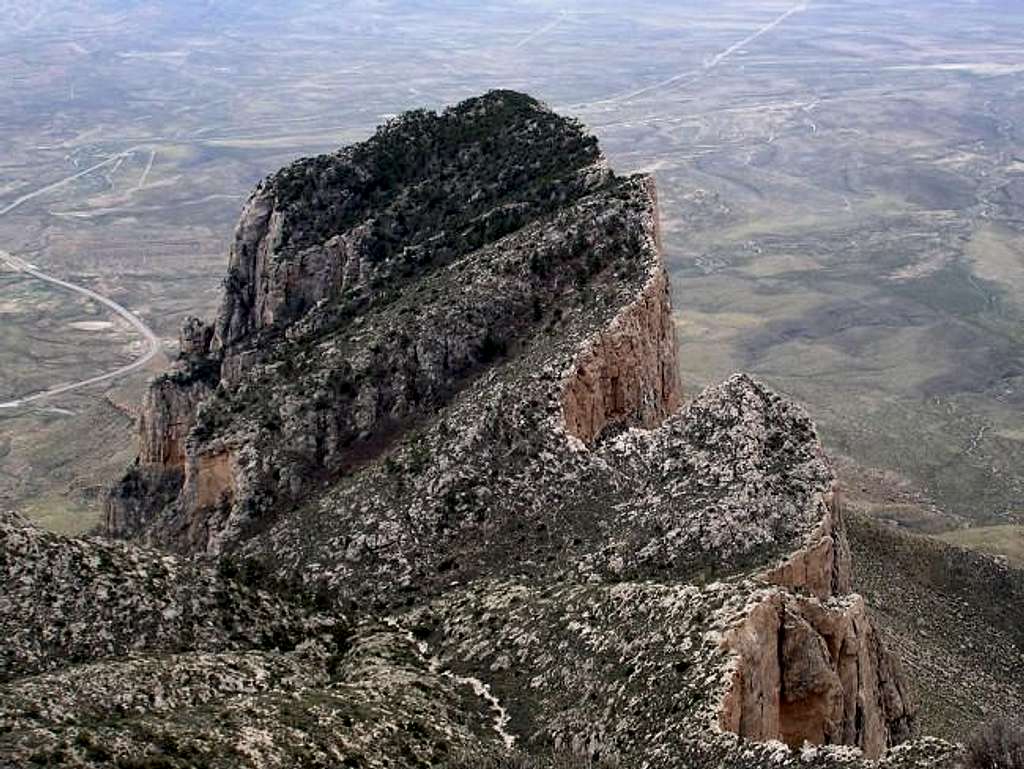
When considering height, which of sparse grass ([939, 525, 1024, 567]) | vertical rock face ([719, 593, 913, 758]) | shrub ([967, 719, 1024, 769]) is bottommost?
sparse grass ([939, 525, 1024, 567])

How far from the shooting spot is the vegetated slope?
44625mm

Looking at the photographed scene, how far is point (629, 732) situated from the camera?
26.0 meters

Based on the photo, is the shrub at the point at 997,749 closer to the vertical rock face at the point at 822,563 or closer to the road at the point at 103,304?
the vertical rock face at the point at 822,563

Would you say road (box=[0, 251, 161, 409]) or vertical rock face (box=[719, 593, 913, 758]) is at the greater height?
vertical rock face (box=[719, 593, 913, 758])

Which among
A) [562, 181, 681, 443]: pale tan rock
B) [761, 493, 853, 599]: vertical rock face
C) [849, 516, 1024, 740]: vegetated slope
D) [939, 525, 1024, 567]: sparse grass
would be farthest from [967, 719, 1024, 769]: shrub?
[939, 525, 1024, 567]: sparse grass

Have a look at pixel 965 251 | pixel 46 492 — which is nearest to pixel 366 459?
pixel 46 492

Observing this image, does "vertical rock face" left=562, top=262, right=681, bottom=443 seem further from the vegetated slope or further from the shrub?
the shrub

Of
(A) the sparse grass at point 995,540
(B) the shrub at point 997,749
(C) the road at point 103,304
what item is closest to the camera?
(B) the shrub at point 997,749

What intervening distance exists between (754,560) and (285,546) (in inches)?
614

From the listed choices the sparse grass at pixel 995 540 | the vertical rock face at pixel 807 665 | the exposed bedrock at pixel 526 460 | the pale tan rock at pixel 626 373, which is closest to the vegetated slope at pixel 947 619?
the sparse grass at pixel 995 540

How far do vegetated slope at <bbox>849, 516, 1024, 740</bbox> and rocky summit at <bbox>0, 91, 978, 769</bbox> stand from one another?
27.7ft

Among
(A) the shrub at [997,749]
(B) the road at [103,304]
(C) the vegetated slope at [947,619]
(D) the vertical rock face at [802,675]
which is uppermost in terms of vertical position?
(A) the shrub at [997,749]

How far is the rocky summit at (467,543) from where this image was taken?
2631 cm

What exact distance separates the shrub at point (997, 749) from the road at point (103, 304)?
4809 inches
